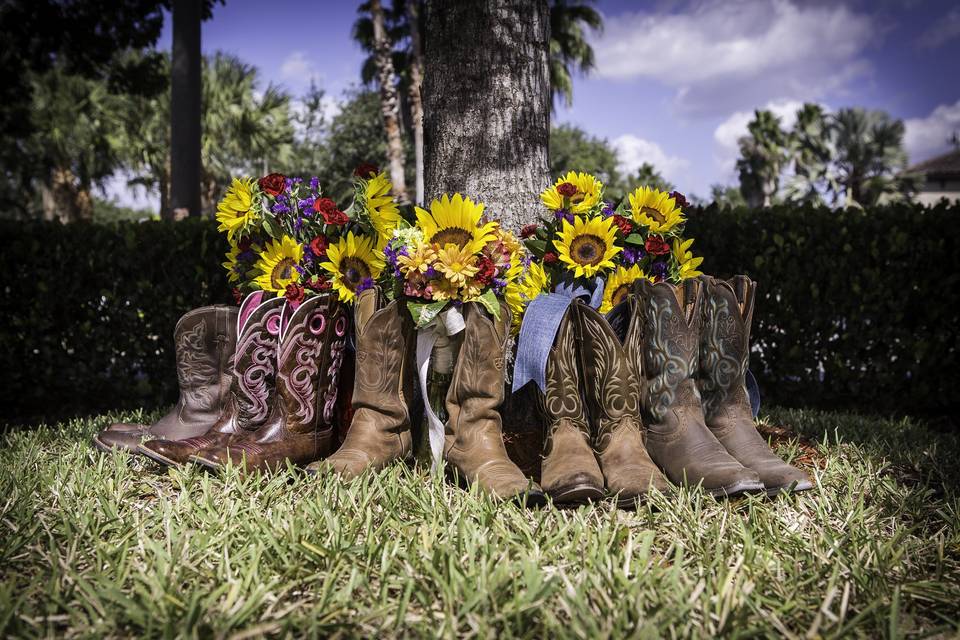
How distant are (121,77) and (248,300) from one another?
7.68 meters

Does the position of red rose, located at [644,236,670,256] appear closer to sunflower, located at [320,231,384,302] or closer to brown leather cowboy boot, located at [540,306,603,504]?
brown leather cowboy boot, located at [540,306,603,504]

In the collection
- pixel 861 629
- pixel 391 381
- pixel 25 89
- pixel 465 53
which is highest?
pixel 25 89

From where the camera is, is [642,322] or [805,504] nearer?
[805,504]

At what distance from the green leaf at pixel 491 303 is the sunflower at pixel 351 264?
0.52 m

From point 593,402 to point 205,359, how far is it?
1908mm

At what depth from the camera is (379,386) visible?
2602 millimetres

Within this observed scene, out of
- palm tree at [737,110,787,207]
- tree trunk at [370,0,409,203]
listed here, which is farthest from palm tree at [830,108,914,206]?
tree trunk at [370,0,409,203]

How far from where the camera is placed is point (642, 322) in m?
2.58

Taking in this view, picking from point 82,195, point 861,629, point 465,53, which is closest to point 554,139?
point 82,195

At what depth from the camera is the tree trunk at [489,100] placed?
9.84ft

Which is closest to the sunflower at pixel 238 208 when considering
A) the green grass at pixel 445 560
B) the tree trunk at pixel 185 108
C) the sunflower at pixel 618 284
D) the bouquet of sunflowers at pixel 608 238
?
the green grass at pixel 445 560

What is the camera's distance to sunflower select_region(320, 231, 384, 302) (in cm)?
273

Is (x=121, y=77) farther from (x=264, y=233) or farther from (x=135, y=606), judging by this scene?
(x=135, y=606)

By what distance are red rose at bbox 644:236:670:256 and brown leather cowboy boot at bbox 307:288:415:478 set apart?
1.18m
